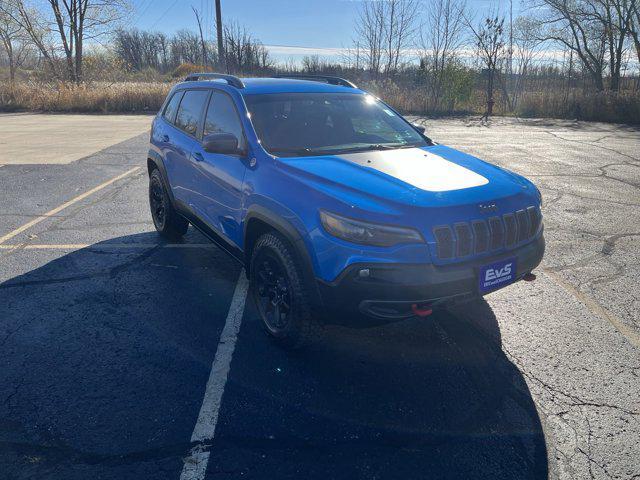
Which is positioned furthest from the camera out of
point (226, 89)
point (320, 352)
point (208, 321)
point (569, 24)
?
point (569, 24)

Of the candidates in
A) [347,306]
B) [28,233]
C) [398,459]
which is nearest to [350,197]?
[347,306]

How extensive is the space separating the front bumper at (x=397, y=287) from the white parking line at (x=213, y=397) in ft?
2.96

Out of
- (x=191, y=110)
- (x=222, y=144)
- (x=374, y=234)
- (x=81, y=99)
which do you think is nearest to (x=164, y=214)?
(x=191, y=110)

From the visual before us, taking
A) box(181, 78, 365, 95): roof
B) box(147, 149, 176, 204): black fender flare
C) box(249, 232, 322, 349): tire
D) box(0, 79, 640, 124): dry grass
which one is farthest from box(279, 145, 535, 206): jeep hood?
box(0, 79, 640, 124): dry grass

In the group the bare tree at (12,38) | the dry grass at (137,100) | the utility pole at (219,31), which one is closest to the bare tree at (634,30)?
the dry grass at (137,100)

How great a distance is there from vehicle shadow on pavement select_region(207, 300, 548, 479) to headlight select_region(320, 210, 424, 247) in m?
0.97

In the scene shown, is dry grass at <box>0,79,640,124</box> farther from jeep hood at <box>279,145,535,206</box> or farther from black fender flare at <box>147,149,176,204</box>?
jeep hood at <box>279,145,535,206</box>

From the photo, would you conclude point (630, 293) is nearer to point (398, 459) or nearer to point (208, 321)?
point (398, 459)

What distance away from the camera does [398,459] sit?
2.43 metres

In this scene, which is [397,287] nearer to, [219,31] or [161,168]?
[161,168]

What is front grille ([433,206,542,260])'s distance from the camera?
2781mm

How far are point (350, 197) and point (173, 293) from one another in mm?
2229

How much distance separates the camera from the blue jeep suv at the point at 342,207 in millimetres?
2738

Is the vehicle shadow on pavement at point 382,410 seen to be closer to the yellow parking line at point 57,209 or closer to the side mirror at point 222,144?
the side mirror at point 222,144
